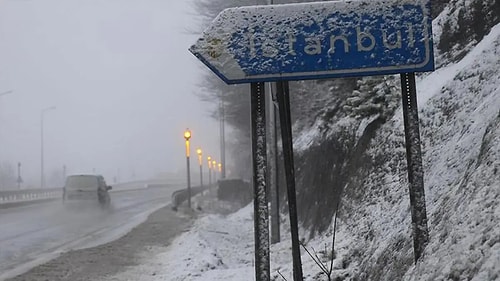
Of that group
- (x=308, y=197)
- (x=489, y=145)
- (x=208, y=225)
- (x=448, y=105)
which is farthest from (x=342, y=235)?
(x=208, y=225)

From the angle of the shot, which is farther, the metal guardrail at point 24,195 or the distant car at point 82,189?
the metal guardrail at point 24,195

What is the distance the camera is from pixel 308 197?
49.0 feet

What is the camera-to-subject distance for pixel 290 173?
15.5 feet

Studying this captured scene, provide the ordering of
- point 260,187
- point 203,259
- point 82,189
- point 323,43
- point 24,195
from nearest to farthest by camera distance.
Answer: point 323,43 < point 260,187 < point 203,259 < point 82,189 < point 24,195

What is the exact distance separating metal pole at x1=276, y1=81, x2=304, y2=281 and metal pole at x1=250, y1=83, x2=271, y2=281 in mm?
413

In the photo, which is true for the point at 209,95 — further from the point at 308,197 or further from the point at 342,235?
the point at 342,235

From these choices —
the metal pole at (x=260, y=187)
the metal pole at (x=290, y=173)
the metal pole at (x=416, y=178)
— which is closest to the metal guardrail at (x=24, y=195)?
the metal pole at (x=290, y=173)

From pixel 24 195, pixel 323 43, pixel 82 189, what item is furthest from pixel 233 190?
pixel 323 43

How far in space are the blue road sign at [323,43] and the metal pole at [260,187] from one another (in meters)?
0.22

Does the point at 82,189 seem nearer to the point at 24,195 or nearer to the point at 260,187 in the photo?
the point at 24,195

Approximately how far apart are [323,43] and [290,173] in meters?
1.13

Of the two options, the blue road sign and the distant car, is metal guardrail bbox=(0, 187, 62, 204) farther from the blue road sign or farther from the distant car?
the blue road sign

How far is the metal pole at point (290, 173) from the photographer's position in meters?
4.67

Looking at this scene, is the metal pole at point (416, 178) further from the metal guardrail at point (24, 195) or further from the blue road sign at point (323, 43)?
the metal guardrail at point (24, 195)
